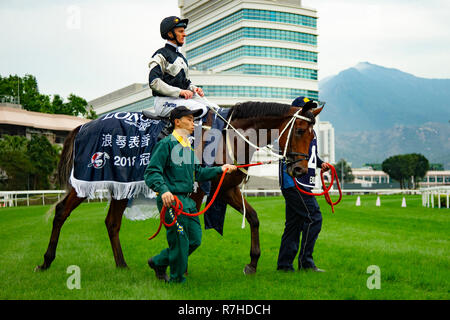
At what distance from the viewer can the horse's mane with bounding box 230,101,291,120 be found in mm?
6621

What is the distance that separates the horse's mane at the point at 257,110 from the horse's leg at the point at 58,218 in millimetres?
3012

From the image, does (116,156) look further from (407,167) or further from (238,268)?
(407,167)

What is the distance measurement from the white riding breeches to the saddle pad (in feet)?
0.81

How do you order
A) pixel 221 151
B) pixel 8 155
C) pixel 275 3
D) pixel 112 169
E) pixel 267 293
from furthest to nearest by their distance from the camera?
pixel 275 3 < pixel 8 155 < pixel 112 169 < pixel 221 151 < pixel 267 293

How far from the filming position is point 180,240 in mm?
5652

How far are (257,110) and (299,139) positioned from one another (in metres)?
0.93

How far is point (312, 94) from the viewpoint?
255 ft

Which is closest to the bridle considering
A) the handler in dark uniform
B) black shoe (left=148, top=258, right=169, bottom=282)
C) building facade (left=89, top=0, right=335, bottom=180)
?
the handler in dark uniform

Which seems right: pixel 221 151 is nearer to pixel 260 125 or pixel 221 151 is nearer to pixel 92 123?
pixel 260 125

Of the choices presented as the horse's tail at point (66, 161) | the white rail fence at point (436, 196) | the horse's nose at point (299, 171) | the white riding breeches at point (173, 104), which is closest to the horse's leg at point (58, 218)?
the horse's tail at point (66, 161)

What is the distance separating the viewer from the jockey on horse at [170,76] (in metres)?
6.77

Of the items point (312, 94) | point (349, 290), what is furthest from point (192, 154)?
point (312, 94)

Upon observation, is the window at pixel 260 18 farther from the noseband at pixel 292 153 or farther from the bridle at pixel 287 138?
the noseband at pixel 292 153

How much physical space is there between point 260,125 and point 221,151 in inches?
26.9
